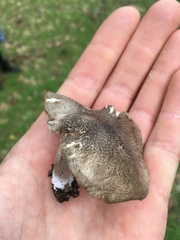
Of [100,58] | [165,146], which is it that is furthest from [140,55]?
[165,146]

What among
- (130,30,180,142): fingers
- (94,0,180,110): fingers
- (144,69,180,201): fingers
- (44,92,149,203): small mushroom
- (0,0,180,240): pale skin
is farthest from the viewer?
(94,0,180,110): fingers

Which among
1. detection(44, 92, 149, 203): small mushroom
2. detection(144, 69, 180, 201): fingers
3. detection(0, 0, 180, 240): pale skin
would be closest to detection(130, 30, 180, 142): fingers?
detection(0, 0, 180, 240): pale skin

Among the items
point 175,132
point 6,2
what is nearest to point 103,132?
point 175,132


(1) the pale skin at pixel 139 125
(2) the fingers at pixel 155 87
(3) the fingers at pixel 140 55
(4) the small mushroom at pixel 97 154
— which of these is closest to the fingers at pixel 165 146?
(1) the pale skin at pixel 139 125

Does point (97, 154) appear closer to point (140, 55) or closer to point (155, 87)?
point (155, 87)

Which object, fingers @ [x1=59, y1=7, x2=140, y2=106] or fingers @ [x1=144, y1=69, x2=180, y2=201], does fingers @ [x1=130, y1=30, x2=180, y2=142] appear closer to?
fingers @ [x1=144, y1=69, x2=180, y2=201]

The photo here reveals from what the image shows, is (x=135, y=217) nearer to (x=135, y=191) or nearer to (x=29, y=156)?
(x=135, y=191)

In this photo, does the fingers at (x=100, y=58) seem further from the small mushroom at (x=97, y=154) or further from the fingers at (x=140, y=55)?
the small mushroom at (x=97, y=154)
